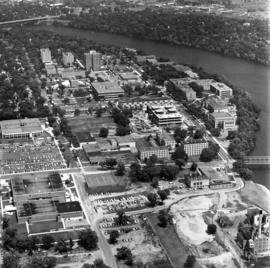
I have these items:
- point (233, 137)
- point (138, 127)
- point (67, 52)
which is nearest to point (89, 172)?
point (138, 127)

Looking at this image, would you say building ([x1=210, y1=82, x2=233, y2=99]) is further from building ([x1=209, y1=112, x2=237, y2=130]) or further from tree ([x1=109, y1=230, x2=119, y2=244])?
tree ([x1=109, y1=230, x2=119, y2=244])

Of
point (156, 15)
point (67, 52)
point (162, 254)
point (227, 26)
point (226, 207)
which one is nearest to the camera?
point (162, 254)

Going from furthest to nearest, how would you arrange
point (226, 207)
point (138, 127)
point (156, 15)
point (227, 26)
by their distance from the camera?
1. point (156, 15)
2. point (227, 26)
3. point (138, 127)
4. point (226, 207)

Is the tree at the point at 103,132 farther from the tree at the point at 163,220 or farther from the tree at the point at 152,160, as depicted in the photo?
the tree at the point at 163,220

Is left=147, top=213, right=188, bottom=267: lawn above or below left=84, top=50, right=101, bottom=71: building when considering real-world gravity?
below

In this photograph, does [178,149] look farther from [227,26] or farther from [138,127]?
[227,26]

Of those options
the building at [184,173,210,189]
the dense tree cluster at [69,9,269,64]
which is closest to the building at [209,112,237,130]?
the building at [184,173,210,189]

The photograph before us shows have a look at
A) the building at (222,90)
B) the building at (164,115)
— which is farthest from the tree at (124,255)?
the building at (222,90)
